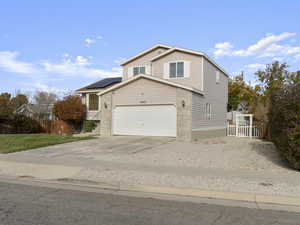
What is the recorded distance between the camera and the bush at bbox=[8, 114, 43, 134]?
23.2 metres

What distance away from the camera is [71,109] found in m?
24.2

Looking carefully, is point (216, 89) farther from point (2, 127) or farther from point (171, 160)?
point (2, 127)

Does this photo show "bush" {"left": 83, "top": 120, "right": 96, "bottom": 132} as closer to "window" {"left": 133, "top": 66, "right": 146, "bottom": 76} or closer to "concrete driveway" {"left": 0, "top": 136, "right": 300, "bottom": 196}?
"window" {"left": 133, "top": 66, "right": 146, "bottom": 76}

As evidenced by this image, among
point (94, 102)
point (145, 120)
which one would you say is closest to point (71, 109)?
point (94, 102)

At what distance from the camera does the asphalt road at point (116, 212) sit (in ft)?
15.0

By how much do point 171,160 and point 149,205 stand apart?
4900 millimetres

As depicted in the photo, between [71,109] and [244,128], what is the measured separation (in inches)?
632

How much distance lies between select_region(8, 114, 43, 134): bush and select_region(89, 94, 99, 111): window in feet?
18.7

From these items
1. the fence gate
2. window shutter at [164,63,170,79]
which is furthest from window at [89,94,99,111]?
the fence gate

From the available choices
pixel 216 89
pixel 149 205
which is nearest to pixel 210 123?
pixel 216 89

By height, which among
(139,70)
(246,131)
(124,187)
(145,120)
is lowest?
(124,187)

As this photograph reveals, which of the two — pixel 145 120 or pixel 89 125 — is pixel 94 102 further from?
pixel 145 120

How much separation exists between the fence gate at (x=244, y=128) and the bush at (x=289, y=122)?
41.0 ft

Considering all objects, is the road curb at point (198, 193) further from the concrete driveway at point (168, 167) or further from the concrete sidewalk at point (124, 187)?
the concrete driveway at point (168, 167)
